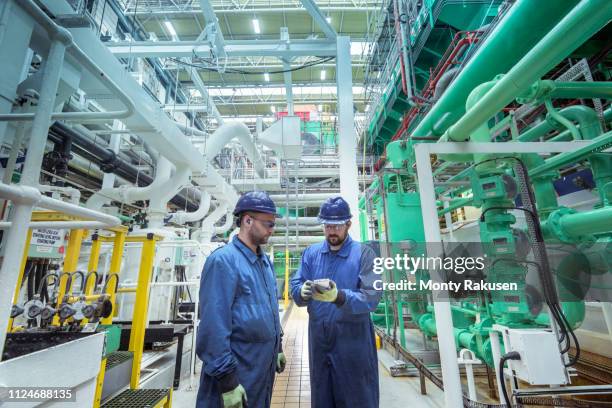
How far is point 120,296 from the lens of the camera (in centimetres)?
389

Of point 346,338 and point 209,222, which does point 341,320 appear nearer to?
point 346,338

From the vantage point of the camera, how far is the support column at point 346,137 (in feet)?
8.30

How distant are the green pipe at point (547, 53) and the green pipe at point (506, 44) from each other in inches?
3.0

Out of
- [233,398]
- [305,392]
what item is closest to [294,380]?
[305,392]

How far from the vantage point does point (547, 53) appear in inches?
44.6

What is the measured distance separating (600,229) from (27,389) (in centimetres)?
A: 259

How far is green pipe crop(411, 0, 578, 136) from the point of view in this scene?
4.89 feet

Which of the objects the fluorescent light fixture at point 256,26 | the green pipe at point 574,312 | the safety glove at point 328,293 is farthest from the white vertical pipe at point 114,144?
the green pipe at point 574,312

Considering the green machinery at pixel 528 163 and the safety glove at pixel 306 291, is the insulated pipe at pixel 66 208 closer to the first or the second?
the safety glove at pixel 306 291

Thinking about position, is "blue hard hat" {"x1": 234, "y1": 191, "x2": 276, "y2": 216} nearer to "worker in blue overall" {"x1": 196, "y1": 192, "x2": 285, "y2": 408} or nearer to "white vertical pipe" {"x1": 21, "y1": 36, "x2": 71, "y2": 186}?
"worker in blue overall" {"x1": 196, "y1": 192, "x2": 285, "y2": 408}

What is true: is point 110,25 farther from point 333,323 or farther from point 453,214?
point 453,214

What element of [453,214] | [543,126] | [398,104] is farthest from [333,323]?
[453,214]

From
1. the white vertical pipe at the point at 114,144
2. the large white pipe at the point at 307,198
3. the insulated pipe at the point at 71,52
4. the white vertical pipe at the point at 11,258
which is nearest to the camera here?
the white vertical pipe at the point at 11,258

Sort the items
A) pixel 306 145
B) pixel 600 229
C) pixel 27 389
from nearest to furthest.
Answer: pixel 27 389 → pixel 600 229 → pixel 306 145
